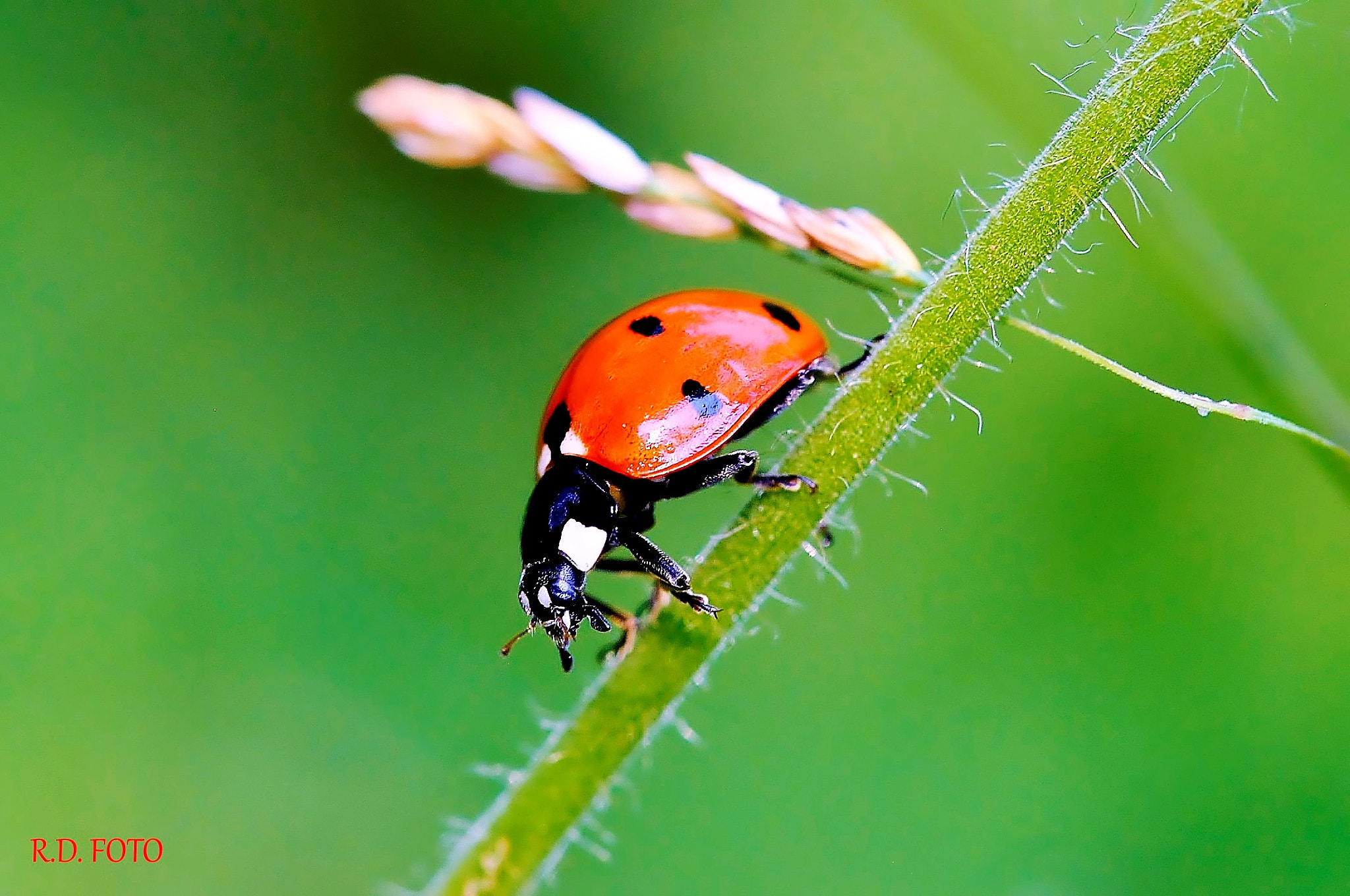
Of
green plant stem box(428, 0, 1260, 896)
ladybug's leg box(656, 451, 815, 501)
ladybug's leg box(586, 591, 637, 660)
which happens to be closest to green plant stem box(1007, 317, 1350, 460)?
green plant stem box(428, 0, 1260, 896)

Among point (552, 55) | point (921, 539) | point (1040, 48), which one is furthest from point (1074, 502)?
point (552, 55)

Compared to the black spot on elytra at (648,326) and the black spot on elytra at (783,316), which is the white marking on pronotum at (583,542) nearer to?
the black spot on elytra at (648,326)

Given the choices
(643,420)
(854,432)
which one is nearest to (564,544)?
(643,420)

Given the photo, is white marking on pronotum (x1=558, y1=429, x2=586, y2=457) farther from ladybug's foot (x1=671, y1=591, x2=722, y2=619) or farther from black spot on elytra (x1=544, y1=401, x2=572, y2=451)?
ladybug's foot (x1=671, y1=591, x2=722, y2=619)

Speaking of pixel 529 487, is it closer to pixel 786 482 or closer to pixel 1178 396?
pixel 786 482

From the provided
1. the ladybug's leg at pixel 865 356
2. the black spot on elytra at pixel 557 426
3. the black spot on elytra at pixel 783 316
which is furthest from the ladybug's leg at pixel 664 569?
the black spot on elytra at pixel 783 316

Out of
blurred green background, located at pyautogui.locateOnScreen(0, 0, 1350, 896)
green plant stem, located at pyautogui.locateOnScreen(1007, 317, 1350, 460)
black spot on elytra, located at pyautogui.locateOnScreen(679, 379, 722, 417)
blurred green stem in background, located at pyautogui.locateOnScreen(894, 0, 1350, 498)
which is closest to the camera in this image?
green plant stem, located at pyautogui.locateOnScreen(1007, 317, 1350, 460)

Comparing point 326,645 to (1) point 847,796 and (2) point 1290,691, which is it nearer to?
(1) point 847,796
